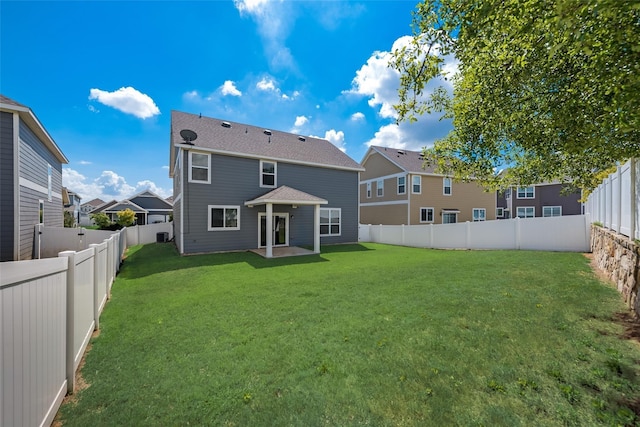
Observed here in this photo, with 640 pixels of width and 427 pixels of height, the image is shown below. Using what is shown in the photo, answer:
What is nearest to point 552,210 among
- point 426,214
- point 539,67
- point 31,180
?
point 426,214

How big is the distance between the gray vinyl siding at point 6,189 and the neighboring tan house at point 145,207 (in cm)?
2973

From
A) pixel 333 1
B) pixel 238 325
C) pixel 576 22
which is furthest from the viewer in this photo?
pixel 333 1

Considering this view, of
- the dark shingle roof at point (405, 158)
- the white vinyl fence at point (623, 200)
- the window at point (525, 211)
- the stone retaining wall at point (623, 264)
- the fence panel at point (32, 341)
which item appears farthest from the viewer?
the window at point (525, 211)

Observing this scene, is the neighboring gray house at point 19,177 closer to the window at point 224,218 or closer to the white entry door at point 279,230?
the window at point 224,218

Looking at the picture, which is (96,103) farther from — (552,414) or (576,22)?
(552,414)

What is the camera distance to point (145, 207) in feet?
124

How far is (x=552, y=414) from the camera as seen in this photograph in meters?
2.38

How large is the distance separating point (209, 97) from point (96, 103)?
521 cm

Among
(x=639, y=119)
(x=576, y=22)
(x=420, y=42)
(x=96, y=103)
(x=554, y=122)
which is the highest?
(x=96, y=103)

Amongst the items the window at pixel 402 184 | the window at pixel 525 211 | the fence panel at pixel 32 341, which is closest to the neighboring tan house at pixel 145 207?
the window at pixel 402 184

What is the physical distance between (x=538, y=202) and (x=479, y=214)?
9732 millimetres

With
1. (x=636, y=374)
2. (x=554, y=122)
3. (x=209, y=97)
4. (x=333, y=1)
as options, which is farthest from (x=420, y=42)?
(x=209, y=97)

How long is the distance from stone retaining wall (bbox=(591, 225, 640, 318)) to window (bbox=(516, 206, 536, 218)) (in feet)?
85.2

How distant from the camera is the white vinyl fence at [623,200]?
15.8 ft
